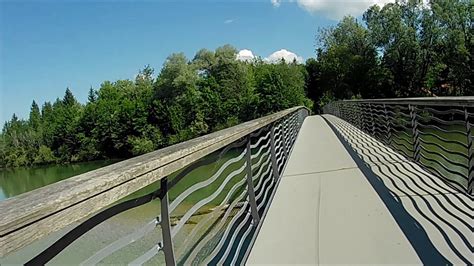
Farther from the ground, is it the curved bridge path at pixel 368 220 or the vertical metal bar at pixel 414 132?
the vertical metal bar at pixel 414 132

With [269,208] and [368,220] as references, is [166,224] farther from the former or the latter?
[269,208]

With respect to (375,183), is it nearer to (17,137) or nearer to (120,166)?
(120,166)

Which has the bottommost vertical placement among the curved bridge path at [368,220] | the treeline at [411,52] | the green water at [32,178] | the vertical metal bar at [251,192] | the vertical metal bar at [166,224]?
the green water at [32,178]

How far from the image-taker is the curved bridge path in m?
2.34

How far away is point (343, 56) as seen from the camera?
42.9 m

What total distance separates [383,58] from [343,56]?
191 inches

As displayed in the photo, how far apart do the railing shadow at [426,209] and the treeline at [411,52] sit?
35111mm

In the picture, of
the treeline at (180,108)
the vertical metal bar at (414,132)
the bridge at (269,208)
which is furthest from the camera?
the treeline at (180,108)

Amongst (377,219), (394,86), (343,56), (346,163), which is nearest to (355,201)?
(377,219)

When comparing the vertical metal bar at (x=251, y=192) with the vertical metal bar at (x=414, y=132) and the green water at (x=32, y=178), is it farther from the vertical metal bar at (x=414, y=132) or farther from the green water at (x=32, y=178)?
the green water at (x=32, y=178)

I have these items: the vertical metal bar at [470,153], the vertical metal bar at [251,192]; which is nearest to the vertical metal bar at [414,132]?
the vertical metal bar at [470,153]

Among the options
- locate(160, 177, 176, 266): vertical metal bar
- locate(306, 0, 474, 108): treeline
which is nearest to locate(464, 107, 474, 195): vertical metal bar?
locate(160, 177, 176, 266): vertical metal bar

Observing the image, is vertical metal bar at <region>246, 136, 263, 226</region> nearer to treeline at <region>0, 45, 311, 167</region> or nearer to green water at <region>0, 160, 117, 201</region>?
green water at <region>0, 160, 117, 201</region>

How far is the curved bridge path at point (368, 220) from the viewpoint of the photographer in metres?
2.34
